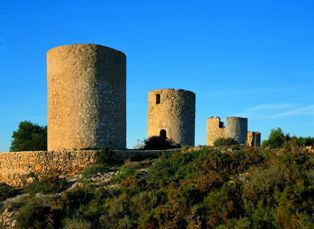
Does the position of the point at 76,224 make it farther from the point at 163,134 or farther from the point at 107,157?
the point at 163,134

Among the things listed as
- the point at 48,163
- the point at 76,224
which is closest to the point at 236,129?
the point at 48,163

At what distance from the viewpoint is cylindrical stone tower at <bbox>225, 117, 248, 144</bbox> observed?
1342 inches

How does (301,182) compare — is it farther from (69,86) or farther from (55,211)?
(69,86)

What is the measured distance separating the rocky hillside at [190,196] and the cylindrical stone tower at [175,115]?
33.4 feet

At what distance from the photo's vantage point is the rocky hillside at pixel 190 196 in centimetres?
1068

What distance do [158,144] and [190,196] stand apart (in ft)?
43.6

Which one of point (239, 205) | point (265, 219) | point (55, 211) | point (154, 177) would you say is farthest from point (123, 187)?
point (265, 219)

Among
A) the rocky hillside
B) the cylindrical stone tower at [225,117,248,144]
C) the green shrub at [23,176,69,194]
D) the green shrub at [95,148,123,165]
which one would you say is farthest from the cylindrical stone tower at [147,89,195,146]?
the green shrub at [23,176,69,194]

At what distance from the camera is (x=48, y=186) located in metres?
15.6

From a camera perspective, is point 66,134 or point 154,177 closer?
point 154,177

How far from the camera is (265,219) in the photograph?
33.7ft

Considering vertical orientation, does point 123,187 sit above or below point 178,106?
below

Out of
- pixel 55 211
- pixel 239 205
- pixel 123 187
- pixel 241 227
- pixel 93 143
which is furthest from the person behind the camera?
pixel 93 143

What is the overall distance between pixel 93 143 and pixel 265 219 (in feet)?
38.0
